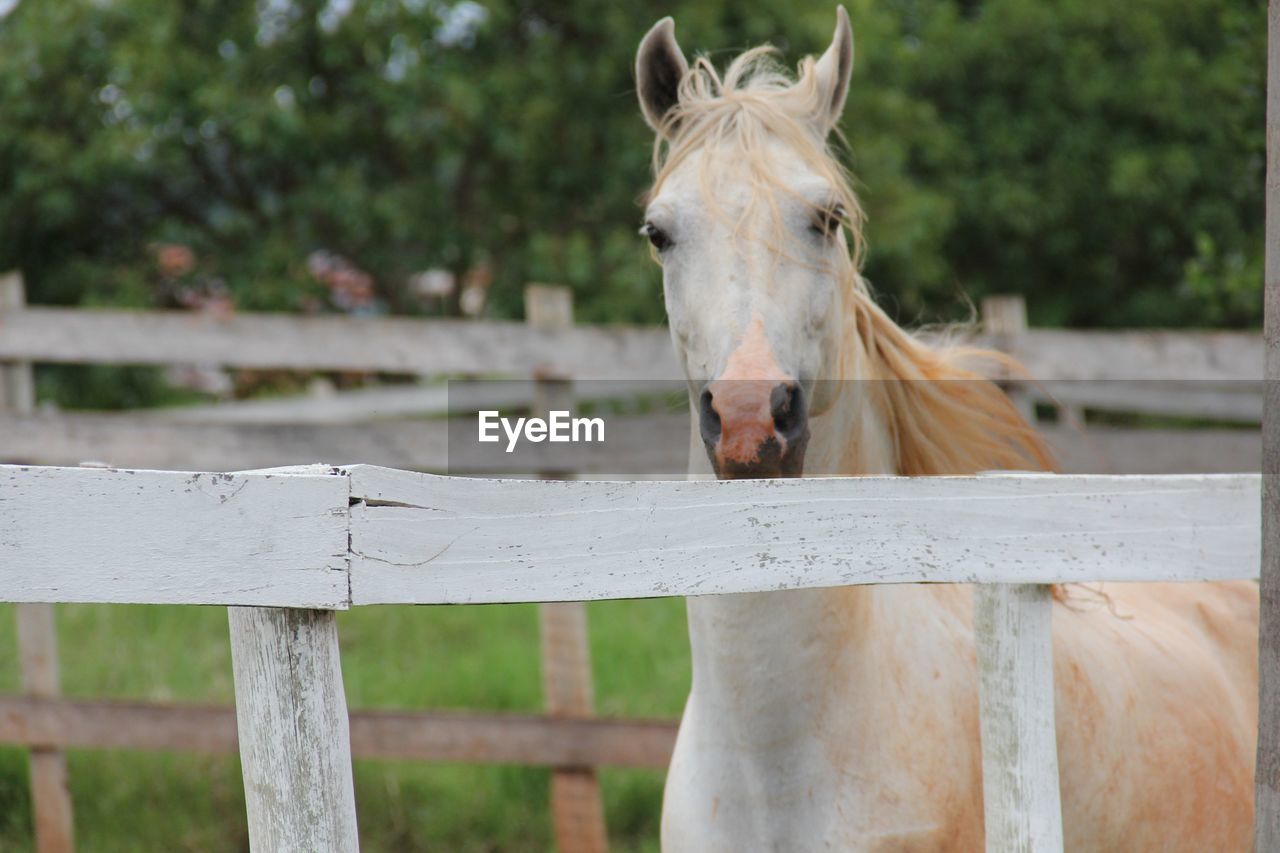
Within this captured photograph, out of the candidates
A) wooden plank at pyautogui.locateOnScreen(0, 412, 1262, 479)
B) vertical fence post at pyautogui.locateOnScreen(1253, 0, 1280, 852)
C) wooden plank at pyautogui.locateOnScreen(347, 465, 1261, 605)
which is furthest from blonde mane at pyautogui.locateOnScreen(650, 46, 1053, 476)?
wooden plank at pyautogui.locateOnScreen(0, 412, 1262, 479)

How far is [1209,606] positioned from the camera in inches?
122

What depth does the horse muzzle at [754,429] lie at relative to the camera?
1942 millimetres

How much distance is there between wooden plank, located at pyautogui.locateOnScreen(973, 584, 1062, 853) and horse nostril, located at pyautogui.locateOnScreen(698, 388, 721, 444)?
1.58 ft

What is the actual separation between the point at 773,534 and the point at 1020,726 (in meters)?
0.47

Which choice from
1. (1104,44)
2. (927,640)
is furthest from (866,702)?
(1104,44)

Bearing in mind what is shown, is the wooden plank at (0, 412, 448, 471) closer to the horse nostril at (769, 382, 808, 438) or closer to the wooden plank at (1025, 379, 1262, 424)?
the horse nostril at (769, 382, 808, 438)

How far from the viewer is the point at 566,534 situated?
1.62m

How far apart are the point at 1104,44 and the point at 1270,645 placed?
41.2 ft

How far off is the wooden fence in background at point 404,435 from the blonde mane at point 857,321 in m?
1.59

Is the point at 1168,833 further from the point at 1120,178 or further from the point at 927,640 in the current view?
the point at 1120,178

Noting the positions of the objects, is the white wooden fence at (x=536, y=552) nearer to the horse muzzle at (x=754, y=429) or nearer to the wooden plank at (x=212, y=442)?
the horse muzzle at (x=754, y=429)

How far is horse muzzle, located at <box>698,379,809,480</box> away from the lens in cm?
194

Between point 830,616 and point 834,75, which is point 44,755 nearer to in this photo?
point 830,616

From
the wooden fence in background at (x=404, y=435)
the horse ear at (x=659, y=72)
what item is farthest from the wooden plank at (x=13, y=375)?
the horse ear at (x=659, y=72)
